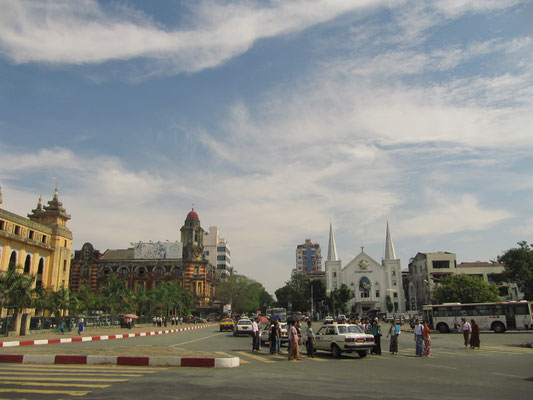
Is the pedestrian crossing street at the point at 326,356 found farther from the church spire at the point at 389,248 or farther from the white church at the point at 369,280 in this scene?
the church spire at the point at 389,248

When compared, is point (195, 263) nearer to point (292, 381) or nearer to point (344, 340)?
point (344, 340)

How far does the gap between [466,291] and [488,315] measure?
18578 millimetres

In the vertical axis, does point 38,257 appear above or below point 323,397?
above

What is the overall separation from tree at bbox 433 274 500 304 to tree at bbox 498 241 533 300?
176 inches

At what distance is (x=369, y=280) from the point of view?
100625 millimetres

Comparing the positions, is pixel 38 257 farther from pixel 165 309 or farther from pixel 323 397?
pixel 323 397

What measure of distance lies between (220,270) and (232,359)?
353ft

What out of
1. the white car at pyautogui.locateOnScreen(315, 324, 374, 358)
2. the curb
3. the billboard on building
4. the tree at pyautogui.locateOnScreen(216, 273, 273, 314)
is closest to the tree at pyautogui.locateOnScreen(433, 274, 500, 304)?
the white car at pyautogui.locateOnScreen(315, 324, 374, 358)

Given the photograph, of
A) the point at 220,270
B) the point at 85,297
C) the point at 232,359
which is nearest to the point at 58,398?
the point at 232,359

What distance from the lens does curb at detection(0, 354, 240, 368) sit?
13.3 metres

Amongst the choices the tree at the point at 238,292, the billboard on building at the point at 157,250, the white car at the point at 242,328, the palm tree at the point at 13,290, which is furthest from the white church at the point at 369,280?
the palm tree at the point at 13,290

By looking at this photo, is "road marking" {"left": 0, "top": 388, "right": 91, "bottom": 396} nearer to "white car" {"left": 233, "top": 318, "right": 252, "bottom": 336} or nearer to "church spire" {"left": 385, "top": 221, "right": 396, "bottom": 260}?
"white car" {"left": 233, "top": 318, "right": 252, "bottom": 336}

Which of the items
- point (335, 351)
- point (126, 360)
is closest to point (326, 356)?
point (335, 351)

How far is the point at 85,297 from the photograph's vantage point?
52.8 metres
